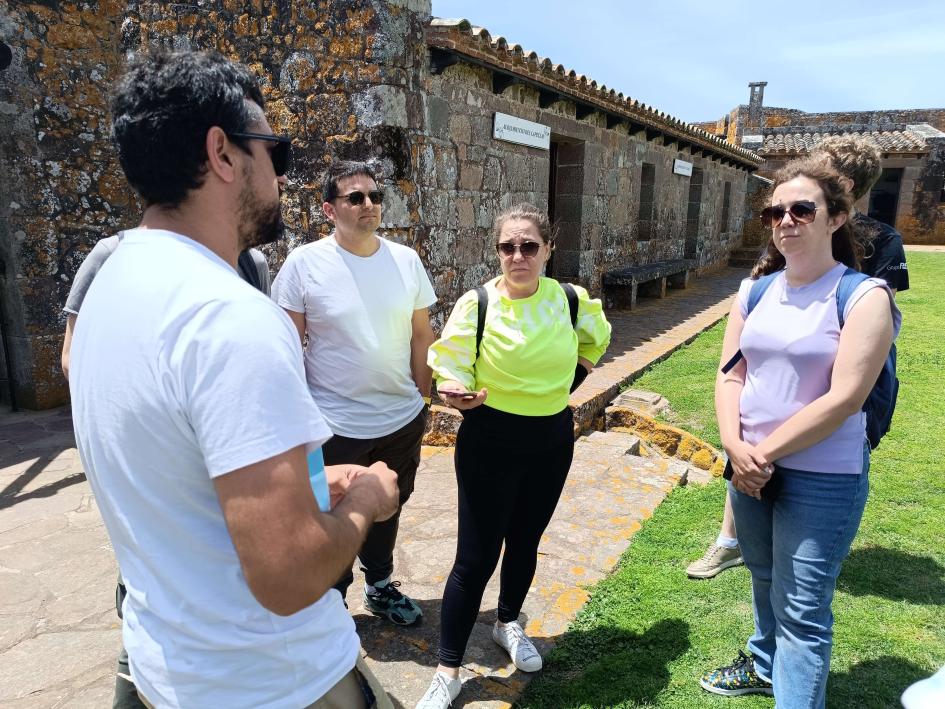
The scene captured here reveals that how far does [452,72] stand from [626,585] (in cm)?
425

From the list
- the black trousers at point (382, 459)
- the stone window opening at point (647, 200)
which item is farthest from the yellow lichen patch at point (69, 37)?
the stone window opening at point (647, 200)

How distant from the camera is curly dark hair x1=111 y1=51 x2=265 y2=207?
976 mm

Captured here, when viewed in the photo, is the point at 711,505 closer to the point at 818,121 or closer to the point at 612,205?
the point at 612,205

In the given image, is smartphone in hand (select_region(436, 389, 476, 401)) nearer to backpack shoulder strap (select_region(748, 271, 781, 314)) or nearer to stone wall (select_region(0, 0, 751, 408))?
backpack shoulder strap (select_region(748, 271, 781, 314))

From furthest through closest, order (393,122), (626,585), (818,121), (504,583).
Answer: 1. (818,121)
2. (393,122)
3. (626,585)
4. (504,583)

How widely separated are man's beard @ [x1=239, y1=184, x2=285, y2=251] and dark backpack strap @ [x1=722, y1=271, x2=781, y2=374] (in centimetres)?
162

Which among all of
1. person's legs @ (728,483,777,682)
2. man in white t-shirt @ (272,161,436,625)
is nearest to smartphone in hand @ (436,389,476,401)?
man in white t-shirt @ (272,161,436,625)

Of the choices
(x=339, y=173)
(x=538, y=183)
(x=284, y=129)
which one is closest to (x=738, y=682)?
(x=339, y=173)

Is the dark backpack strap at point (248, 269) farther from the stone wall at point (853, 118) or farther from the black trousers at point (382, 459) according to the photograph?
the stone wall at point (853, 118)

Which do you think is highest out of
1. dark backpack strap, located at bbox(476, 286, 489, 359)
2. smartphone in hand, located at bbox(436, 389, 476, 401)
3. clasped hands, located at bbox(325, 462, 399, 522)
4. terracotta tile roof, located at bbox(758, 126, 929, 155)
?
terracotta tile roof, located at bbox(758, 126, 929, 155)

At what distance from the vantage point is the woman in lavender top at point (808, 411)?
175cm

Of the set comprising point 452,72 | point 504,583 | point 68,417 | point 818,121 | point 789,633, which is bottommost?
point 68,417

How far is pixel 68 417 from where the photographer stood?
5512 millimetres

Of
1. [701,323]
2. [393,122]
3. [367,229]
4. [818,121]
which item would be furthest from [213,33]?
[818,121]
